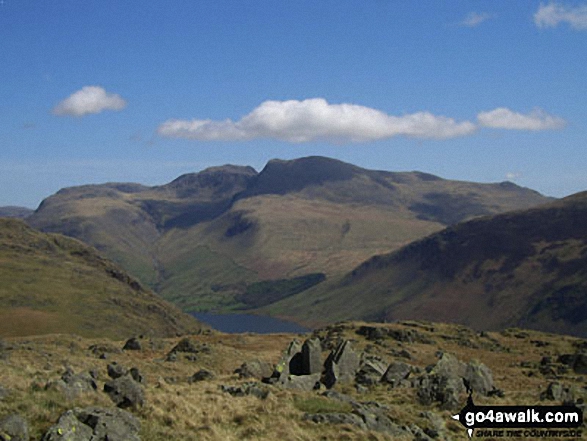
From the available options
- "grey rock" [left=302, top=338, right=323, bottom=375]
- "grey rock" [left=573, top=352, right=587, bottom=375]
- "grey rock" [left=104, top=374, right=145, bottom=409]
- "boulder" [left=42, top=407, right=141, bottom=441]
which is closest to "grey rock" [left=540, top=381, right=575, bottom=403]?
"grey rock" [left=302, top=338, right=323, bottom=375]

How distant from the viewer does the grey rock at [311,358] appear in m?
43.2

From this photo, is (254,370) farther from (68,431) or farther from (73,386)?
(68,431)

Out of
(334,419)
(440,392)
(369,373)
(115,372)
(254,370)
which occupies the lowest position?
(369,373)

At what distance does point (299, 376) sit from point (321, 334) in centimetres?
6324

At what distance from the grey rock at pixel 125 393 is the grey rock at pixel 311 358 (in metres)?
18.2

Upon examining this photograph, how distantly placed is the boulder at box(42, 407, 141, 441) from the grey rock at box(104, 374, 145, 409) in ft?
8.39

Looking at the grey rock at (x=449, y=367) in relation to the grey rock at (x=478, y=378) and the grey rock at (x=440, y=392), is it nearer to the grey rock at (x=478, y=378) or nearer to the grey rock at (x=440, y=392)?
the grey rock at (x=478, y=378)

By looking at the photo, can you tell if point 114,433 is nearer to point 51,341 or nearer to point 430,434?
point 430,434

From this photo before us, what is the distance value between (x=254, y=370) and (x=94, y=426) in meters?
23.8

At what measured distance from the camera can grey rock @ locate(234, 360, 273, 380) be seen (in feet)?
143

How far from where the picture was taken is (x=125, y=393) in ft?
86.8

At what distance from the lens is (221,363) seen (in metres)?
66.3

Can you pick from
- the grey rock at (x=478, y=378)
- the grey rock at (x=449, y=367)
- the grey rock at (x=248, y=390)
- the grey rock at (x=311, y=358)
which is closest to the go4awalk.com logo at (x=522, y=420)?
the grey rock at (x=449, y=367)

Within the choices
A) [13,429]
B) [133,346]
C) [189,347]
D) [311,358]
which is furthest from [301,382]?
[133,346]
